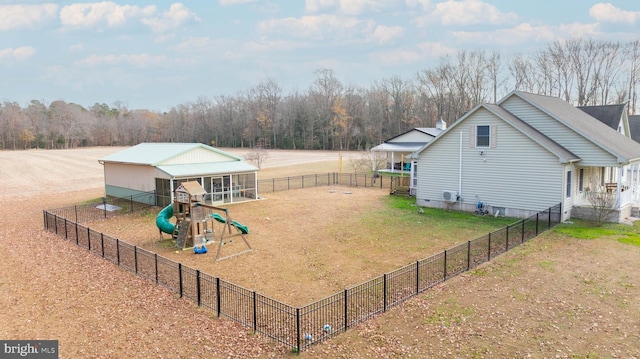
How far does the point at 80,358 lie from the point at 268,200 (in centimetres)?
2091

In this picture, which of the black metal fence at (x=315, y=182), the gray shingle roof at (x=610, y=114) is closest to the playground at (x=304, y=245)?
the black metal fence at (x=315, y=182)

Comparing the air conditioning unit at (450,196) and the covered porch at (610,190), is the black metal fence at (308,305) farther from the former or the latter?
the air conditioning unit at (450,196)

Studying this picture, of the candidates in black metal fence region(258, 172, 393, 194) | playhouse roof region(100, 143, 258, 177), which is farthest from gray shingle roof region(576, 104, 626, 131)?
playhouse roof region(100, 143, 258, 177)

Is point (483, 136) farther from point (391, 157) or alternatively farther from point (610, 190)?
point (391, 157)

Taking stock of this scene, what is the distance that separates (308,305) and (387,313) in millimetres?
1983

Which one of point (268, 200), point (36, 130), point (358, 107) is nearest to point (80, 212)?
point (268, 200)

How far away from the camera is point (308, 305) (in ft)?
34.3

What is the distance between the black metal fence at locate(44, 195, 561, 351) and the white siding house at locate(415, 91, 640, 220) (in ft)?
15.8

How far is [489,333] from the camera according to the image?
945 centimetres

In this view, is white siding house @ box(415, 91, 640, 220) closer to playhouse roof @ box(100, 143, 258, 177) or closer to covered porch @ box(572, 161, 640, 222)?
covered porch @ box(572, 161, 640, 222)

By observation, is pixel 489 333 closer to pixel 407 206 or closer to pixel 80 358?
pixel 80 358

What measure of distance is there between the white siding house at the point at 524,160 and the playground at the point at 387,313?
3.92m

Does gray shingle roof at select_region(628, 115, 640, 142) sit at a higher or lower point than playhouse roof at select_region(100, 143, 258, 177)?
higher

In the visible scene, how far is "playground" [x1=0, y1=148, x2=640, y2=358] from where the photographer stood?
903cm
